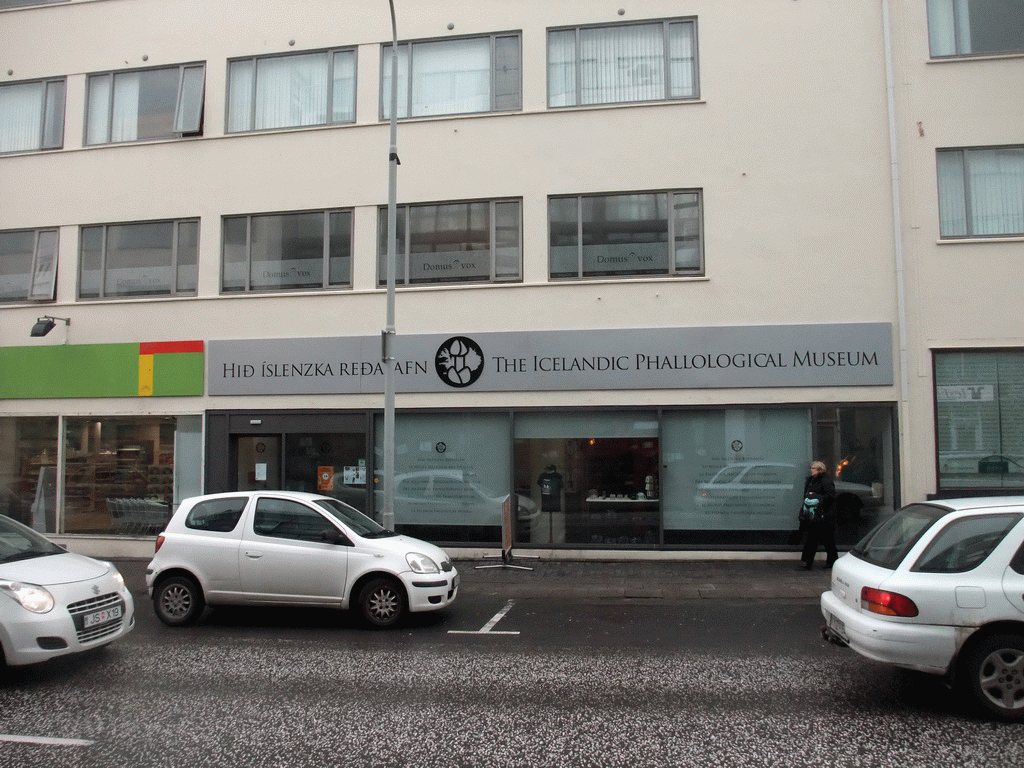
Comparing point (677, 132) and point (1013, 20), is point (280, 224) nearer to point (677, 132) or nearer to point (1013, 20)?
point (677, 132)

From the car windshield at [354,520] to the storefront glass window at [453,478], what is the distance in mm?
4023

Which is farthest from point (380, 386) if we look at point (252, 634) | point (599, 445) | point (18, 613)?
point (18, 613)

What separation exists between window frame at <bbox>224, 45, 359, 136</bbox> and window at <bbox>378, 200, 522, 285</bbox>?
218cm

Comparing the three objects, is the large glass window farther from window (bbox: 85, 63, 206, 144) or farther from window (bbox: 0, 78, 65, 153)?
window (bbox: 0, 78, 65, 153)

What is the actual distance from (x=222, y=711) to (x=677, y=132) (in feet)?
36.9

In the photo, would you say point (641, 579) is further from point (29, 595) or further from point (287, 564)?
point (29, 595)

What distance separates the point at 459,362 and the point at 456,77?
5200mm

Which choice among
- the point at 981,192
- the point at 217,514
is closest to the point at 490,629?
the point at 217,514

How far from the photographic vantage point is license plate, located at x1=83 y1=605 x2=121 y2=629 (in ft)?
22.0

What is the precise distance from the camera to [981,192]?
12.8 metres

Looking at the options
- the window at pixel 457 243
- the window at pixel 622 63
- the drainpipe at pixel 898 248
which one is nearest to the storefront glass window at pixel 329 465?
the window at pixel 457 243

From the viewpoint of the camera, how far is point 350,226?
14328mm

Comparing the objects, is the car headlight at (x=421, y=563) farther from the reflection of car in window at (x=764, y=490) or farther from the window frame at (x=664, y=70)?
the window frame at (x=664, y=70)

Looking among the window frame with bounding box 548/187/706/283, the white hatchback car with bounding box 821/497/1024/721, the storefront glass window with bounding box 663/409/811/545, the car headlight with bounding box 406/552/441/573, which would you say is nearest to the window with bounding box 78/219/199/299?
the window frame with bounding box 548/187/706/283
